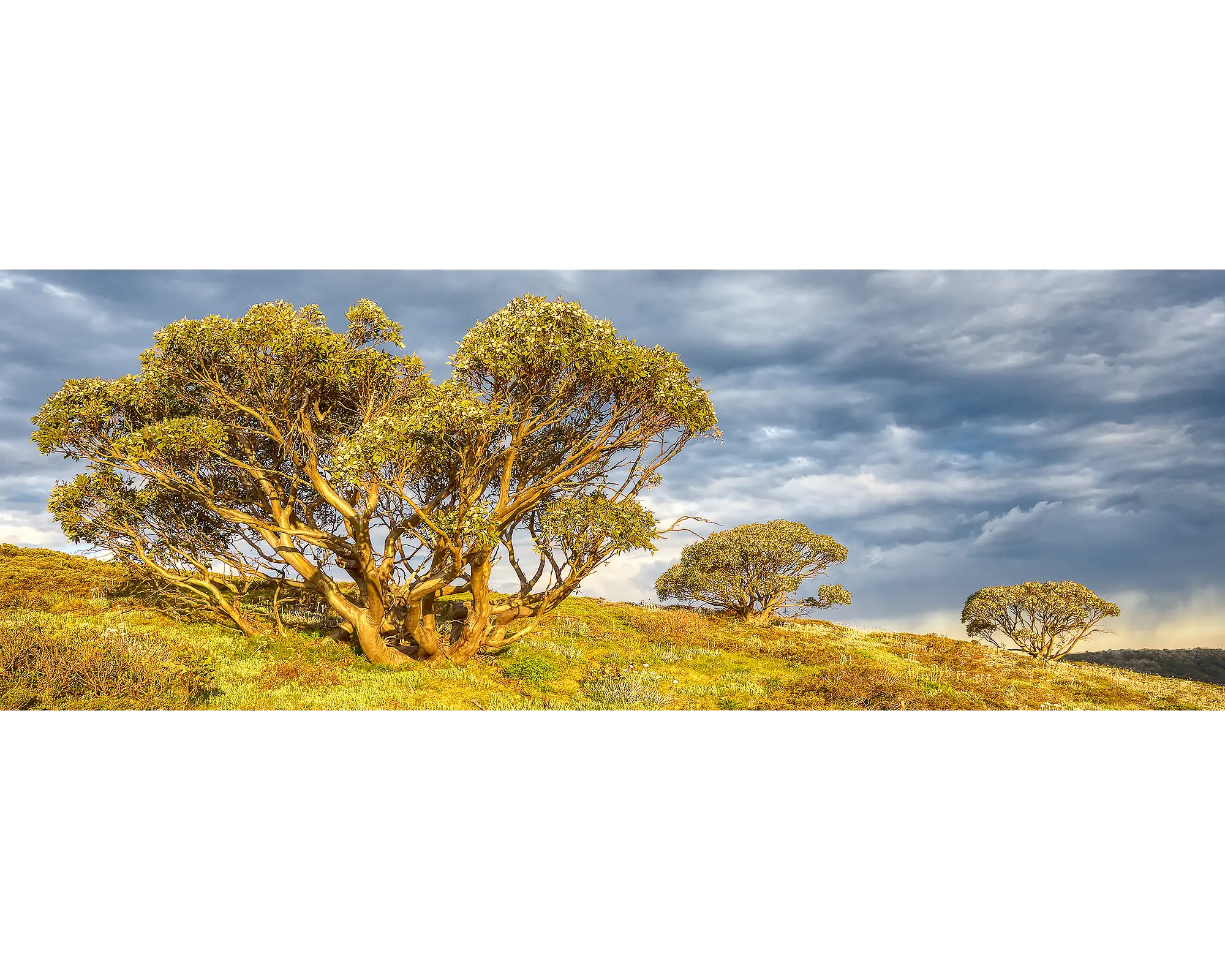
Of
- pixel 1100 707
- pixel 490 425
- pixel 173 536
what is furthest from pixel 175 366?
pixel 1100 707

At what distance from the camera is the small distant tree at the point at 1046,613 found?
23.6m

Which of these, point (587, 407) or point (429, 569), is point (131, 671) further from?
point (587, 407)

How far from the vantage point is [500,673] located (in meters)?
13.8

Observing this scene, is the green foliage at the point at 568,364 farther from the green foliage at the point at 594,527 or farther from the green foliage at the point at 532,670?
the green foliage at the point at 532,670

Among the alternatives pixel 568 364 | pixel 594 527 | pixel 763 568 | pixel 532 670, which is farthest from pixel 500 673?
pixel 763 568

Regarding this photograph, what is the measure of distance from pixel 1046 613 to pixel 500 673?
22.7 meters

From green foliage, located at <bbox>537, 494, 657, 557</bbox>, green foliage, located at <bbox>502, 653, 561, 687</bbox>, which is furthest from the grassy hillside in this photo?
green foliage, located at <bbox>537, 494, 657, 557</bbox>

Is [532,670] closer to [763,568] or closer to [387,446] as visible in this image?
[387,446]

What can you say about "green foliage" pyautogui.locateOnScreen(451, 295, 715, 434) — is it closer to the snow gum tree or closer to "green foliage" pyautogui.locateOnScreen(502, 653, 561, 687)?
the snow gum tree

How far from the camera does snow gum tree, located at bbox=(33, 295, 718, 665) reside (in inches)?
499

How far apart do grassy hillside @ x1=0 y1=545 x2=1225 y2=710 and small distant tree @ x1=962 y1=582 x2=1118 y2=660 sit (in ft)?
8.69

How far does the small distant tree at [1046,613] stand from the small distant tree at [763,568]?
244 inches

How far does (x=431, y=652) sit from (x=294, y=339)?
25.9ft

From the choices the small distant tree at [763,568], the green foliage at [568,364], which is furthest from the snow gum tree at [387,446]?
the small distant tree at [763,568]
